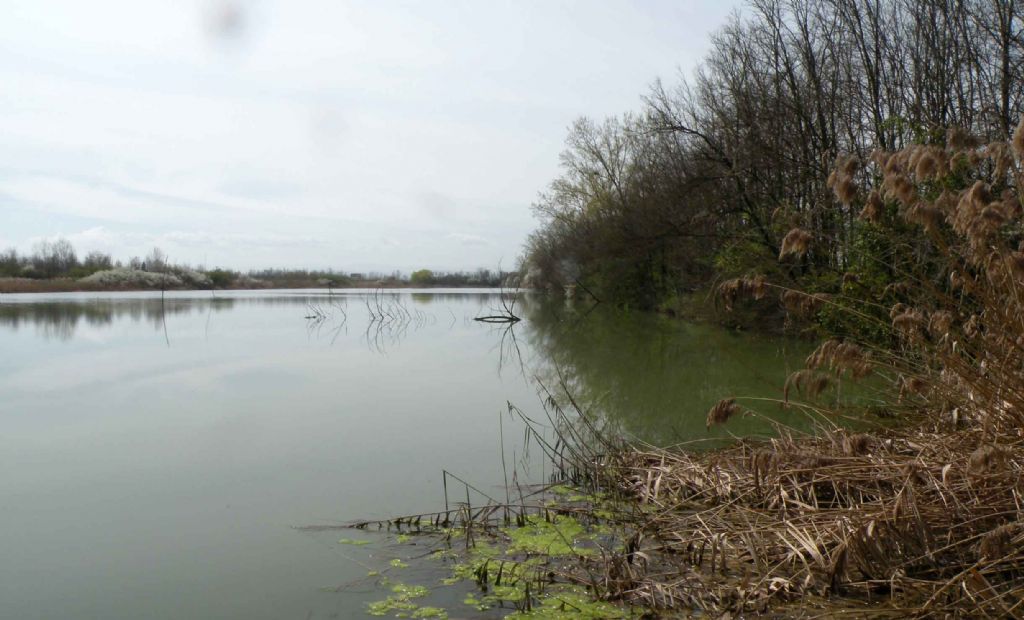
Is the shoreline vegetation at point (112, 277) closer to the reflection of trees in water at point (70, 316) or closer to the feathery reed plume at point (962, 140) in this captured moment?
the reflection of trees in water at point (70, 316)

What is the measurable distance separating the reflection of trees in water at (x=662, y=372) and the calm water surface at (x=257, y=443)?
0.05 m

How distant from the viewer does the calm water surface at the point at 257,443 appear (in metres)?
3.01

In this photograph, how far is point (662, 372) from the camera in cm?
920

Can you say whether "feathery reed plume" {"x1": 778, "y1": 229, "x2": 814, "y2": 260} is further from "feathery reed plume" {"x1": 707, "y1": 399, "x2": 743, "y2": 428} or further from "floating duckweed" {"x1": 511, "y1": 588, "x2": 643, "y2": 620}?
"floating duckweed" {"x1": 511, "y1": 588, "x2": 643, "y2": 620}

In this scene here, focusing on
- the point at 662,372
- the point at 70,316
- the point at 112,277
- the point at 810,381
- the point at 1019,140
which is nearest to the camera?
the point at 1019,140

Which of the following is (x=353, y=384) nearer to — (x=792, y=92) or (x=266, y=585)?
(x=266, y=585)

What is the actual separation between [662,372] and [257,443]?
17.3 ft

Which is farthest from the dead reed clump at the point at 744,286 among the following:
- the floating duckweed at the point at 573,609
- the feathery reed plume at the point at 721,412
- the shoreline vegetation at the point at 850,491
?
the floating duckweed at the point at 573,609

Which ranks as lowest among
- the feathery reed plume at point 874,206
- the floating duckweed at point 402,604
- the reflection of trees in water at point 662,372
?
the floating duckweed at point 402,604

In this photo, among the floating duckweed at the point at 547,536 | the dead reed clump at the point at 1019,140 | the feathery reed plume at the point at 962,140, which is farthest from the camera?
the floating duckweed at the point at 547,536

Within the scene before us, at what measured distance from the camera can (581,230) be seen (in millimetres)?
27469

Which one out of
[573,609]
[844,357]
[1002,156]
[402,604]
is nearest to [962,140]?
[1002,156]

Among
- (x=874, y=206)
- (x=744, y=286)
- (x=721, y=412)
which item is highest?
(x=874, y=206)

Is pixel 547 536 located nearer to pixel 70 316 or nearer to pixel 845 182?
pixel 845 182
